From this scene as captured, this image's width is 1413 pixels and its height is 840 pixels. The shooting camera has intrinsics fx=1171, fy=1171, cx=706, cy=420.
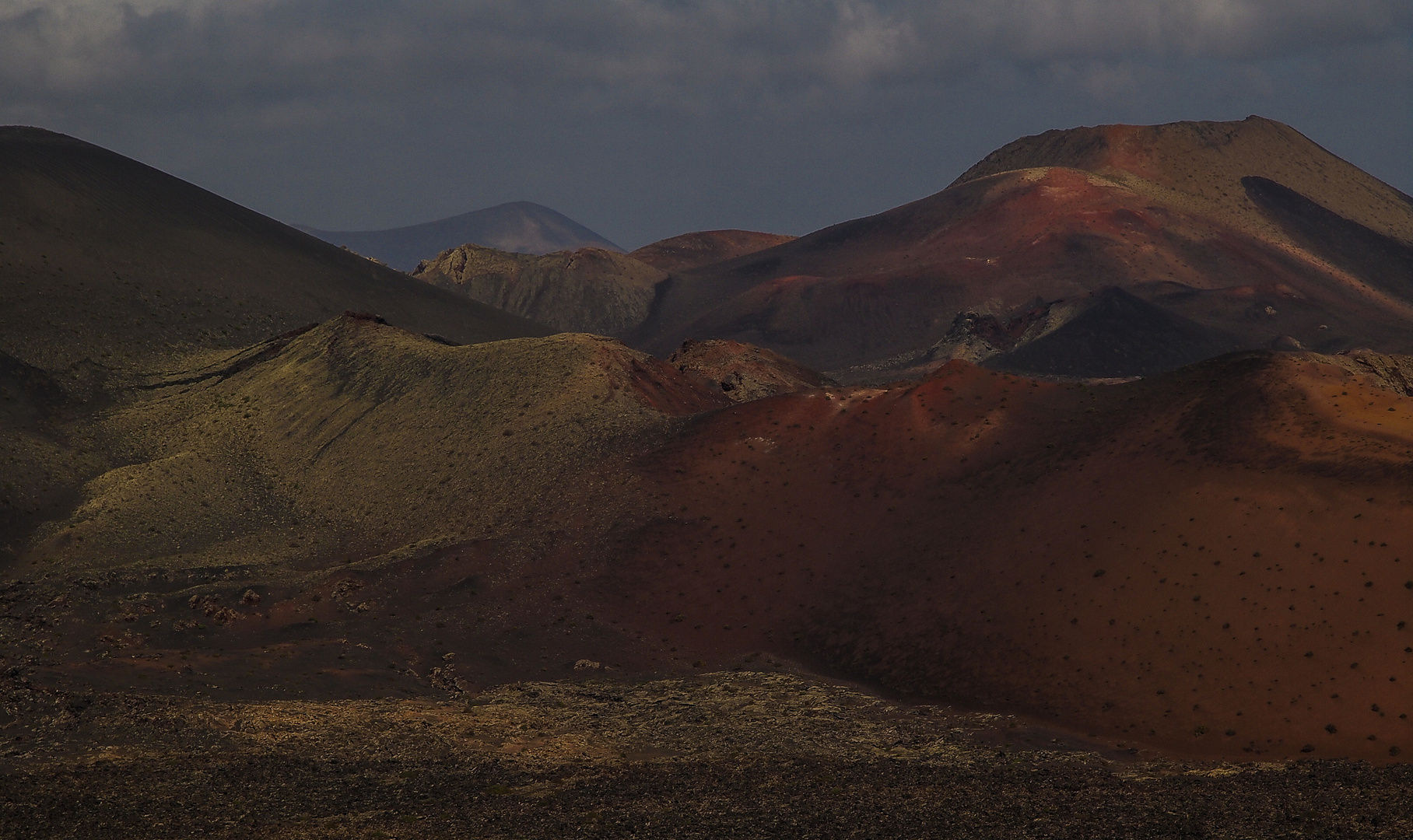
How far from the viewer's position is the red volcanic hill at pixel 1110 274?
450 ft

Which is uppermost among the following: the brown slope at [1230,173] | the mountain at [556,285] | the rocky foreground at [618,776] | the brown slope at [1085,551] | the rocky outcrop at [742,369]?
the brown slope at [1230,173]

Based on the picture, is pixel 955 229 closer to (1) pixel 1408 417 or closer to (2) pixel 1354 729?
(1) pixel 1408 417

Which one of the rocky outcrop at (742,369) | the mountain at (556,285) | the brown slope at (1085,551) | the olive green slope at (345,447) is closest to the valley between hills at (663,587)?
the brown slope at (1085,551)

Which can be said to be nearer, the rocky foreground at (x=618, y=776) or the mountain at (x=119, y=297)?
the rocky foreground at (x=618, y=776)

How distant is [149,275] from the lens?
92.2m

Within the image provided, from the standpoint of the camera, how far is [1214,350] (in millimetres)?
131750

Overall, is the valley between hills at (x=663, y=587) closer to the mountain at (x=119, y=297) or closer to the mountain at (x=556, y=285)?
the mountain at (x=119, y=297)

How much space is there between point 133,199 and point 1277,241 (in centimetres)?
15248

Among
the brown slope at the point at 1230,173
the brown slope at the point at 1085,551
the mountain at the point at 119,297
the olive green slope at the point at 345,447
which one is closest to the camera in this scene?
the brown slope at the point at 1085,551

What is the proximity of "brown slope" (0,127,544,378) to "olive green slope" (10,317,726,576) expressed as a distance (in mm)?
9212

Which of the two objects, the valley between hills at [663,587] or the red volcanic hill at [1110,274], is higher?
the red volcanic hill at [1110,274]

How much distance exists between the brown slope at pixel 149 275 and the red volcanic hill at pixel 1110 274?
54.9 meters

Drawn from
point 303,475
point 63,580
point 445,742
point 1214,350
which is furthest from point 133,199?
point 1214,350

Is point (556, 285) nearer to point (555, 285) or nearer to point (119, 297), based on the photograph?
point (555, 285)
